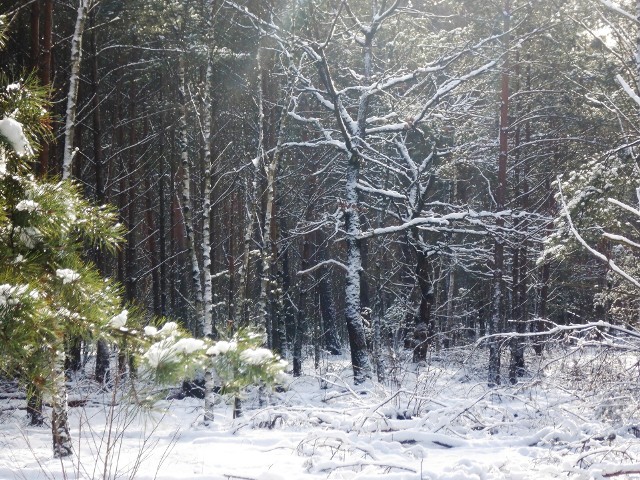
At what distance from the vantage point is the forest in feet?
9.04

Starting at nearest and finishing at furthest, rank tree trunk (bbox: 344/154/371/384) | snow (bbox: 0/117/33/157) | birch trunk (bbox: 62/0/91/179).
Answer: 1. snow (bbox: 0/117/33/157)
2. birch trunk (bbox: 62/0/91/179)
3. tree trunk (bbox: 344/154/371/384)

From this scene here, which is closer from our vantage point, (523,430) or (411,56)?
(523,430)

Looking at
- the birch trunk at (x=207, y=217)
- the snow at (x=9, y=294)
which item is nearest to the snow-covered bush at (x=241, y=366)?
the snow at (x=9, y=294)

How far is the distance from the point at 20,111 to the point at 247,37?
14.0 meters

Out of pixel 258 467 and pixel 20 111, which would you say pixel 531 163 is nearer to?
pixel 258 467

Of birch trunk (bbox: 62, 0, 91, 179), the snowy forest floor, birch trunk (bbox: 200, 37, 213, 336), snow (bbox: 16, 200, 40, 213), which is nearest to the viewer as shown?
snow (bbox: 16, 200, 40, 213)

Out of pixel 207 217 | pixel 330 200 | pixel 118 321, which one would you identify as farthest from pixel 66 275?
pixel 330 200

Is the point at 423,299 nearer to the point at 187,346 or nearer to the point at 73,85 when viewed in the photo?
the point at 73,85

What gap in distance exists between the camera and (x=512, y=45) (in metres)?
14.0

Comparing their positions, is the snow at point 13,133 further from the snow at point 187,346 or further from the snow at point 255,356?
the snow at point 255,356

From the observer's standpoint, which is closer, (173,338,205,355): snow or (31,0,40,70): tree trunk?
(173,338,205,355): snow

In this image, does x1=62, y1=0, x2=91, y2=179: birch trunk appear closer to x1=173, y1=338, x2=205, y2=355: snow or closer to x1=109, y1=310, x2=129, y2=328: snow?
x1=109, y1=310, x2=129, y2=328: snow

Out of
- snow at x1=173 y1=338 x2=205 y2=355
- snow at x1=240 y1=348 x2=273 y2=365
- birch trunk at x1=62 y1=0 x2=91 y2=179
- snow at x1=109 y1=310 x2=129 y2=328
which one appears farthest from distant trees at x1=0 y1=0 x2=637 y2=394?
snow at x1=173 y1=338 x2=205 y2=355

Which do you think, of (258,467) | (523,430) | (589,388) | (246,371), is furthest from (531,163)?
(246,371)
